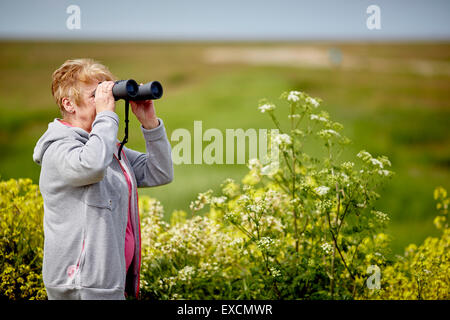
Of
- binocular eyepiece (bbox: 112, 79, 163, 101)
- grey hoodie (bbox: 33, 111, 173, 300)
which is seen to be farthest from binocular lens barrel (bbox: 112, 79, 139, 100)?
grey hoodie (bbox: 33, 111, 173, 300)

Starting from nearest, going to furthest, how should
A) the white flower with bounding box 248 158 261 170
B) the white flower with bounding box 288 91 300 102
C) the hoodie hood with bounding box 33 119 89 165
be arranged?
the hoodie hood with bounding box 33 119 89 165 → the white flower with bounding box 288 91 300 102 → the white flower with bounding box 248 158 261 170

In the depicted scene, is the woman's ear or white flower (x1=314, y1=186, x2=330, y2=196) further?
white flower (x1=314, y1=186, x2=330, y2=196)

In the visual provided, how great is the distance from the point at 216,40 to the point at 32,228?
38.5 metres

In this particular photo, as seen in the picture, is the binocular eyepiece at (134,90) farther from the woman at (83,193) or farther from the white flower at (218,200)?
the white flower at (218,200)

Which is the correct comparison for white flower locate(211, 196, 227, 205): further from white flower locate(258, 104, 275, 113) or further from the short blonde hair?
the short blonde hair

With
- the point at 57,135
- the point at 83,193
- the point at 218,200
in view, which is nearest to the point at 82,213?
the point at 83,193

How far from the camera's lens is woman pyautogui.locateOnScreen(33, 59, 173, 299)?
200 centimetres

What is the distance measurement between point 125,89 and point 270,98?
12453mm

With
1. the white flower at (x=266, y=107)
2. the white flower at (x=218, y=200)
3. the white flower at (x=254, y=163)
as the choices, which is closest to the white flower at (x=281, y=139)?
the white flower at (x=266, y=107)

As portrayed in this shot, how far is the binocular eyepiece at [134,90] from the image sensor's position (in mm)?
2125

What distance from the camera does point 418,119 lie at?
1405cm

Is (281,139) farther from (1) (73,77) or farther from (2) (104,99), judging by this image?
(1) (73,77)
